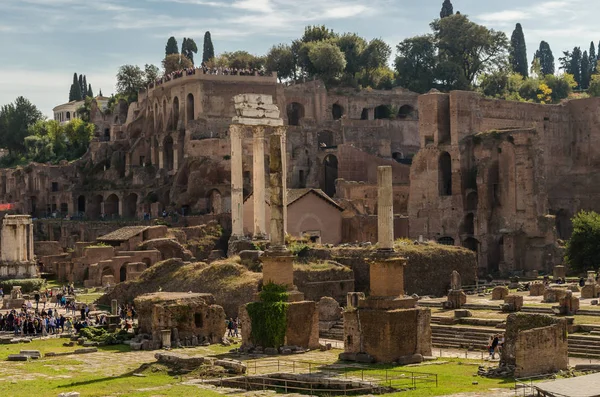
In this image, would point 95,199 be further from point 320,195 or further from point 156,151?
point 320,195

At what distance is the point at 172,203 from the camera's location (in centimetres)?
7475

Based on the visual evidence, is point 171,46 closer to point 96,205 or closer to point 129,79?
point 129,79

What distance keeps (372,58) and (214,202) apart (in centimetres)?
3350

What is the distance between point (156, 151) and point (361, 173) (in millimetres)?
17024

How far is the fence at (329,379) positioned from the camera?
26.8 metres

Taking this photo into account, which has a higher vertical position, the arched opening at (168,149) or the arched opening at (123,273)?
the arched opening at (168,149)

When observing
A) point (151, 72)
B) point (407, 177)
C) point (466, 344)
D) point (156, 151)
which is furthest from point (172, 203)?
point (466, 344)

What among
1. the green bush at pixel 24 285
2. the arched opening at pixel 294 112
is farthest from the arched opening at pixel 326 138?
the green bush at pixel 24 285

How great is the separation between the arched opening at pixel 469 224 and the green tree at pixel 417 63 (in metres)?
28.0

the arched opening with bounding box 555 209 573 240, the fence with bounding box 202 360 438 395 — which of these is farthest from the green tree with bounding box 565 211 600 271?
the fence with bounding box 202 360 438 395

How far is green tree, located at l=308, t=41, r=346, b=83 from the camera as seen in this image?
93.1 m

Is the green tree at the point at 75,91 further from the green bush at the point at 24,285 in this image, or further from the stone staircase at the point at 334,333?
the stone staircase at the point at 334,333

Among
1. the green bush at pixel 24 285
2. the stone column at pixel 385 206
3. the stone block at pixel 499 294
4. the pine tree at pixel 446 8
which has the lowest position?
the stone block at pixel 499 294

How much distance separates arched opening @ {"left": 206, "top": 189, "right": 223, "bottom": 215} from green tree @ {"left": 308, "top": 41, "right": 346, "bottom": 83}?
2350 centimetres
